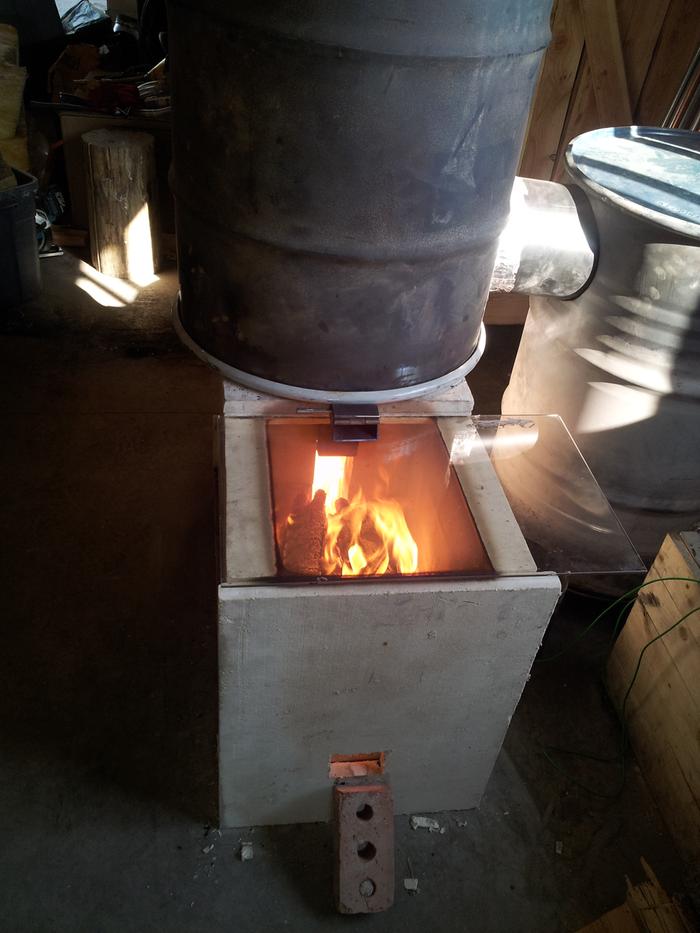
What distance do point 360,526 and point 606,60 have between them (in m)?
2.50

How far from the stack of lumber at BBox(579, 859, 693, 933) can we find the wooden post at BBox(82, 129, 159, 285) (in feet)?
12.3

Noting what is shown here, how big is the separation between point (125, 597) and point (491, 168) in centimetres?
175

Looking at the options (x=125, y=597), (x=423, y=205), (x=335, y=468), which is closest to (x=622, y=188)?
(x=423, y=205)

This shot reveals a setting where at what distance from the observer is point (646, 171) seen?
2.19 meters

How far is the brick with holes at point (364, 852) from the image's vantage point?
1732mm

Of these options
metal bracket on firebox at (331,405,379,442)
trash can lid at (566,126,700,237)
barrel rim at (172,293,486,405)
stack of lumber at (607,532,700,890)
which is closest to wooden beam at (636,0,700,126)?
trash can lid at (566,126,700,237)

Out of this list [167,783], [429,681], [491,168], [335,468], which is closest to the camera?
[491,168]

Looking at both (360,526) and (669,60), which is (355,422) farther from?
(669,60)

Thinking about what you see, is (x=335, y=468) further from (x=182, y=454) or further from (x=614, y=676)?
(x=182, y=454)

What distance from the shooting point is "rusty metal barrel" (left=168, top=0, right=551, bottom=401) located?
122cm

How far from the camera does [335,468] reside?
1.83 metres

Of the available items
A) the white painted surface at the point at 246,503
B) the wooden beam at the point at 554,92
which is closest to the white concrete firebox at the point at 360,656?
the white painted surface at the point at 246,503

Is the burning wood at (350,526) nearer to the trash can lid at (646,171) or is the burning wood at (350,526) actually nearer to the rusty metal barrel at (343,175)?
the rusty metal barrel at (343,175)

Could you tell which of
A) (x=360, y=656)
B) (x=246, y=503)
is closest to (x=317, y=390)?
(x=246, y=503)
